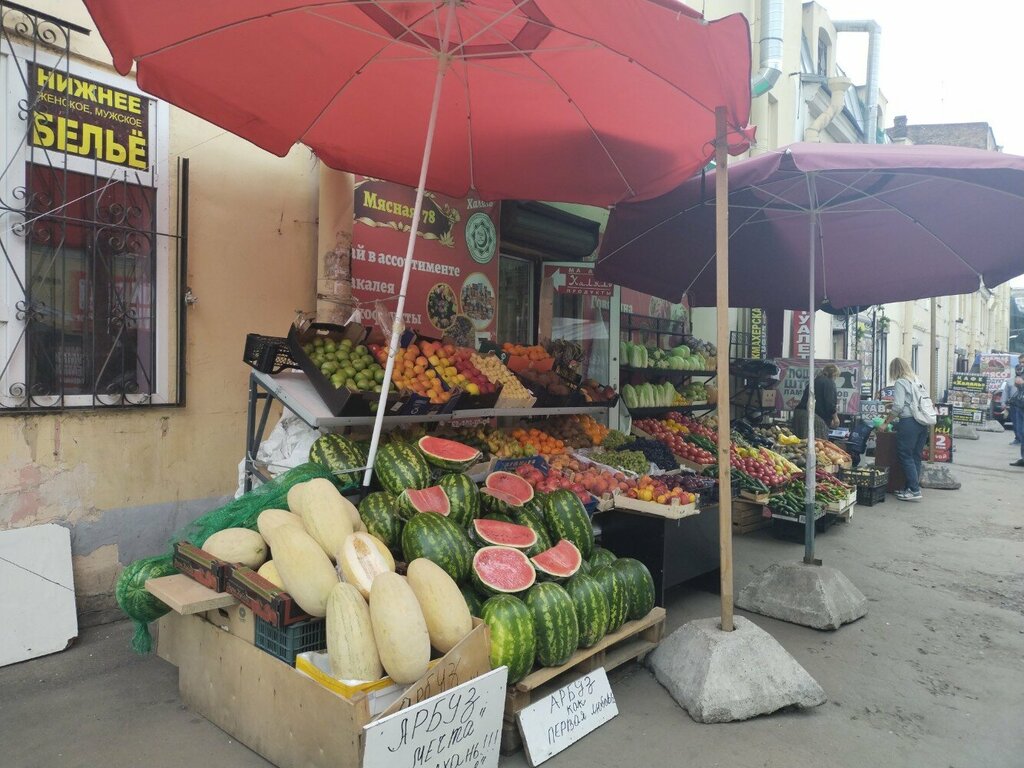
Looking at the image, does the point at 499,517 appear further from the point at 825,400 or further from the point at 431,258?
the point at 825,400

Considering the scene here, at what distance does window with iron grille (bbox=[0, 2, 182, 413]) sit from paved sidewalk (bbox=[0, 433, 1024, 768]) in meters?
1.69

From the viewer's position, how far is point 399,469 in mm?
3744

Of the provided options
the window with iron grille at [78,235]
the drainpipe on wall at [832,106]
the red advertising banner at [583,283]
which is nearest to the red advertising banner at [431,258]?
the red advertising banner at [583,283]

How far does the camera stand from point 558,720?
9.93 feet

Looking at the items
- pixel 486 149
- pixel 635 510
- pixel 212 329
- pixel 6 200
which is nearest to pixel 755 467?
pixel 635 510

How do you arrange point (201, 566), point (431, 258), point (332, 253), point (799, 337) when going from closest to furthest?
point (201, 566)
point (332, 253)
point (431, 258)
point (799, 337)

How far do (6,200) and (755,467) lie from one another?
6938 mm

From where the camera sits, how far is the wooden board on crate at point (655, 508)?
4.54 metres

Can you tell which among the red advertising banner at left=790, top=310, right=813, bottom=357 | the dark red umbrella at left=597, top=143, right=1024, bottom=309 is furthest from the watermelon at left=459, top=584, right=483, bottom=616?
the red advertising banner at left=790, top=310, right=813, bottom=357

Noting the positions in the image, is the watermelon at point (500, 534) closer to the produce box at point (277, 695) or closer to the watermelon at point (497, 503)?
the watermelon at point (497, 503)

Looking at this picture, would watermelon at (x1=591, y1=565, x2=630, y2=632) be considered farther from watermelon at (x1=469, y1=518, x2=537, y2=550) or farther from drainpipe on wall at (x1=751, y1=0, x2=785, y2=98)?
drainpipe on wall at (x1=751, y1=0, x2=785, y2=98)

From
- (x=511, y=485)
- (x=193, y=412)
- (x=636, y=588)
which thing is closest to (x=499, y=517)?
(x=511, y=485)

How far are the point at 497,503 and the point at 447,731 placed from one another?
1.55 meters

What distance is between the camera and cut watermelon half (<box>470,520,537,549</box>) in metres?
3.41
